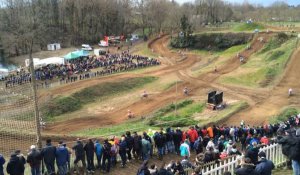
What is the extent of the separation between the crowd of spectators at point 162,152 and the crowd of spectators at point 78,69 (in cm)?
3059

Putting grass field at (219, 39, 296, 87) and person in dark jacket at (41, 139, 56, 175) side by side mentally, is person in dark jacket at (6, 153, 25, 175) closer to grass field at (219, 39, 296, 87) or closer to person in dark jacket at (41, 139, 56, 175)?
person in dark jacket at (41, 139, 56, 175)

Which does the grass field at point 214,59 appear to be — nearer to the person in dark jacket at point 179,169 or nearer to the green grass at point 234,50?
the green grass at point 234,50

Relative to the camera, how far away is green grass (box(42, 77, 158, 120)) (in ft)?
139

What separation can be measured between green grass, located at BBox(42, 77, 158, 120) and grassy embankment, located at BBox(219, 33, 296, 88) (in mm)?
11326

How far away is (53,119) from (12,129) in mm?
11473

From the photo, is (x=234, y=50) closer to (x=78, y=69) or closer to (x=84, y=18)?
(x=78, y=69)

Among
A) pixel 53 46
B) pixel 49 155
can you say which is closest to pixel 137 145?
pixel 49 155

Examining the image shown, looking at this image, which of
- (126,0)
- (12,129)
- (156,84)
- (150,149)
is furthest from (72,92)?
(126,0)

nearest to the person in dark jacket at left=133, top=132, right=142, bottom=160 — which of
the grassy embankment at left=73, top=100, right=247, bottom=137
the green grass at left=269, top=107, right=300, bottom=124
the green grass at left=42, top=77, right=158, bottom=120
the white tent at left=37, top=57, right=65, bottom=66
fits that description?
the grassy embankment at left=73, top=100, right=247, bottom=137

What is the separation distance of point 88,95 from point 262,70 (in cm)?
2118

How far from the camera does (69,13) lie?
100188mm

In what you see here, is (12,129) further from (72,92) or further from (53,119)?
(72,92)

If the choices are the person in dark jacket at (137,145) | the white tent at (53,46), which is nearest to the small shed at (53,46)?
the white tent at (53,46)

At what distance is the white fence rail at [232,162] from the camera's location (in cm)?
1407
